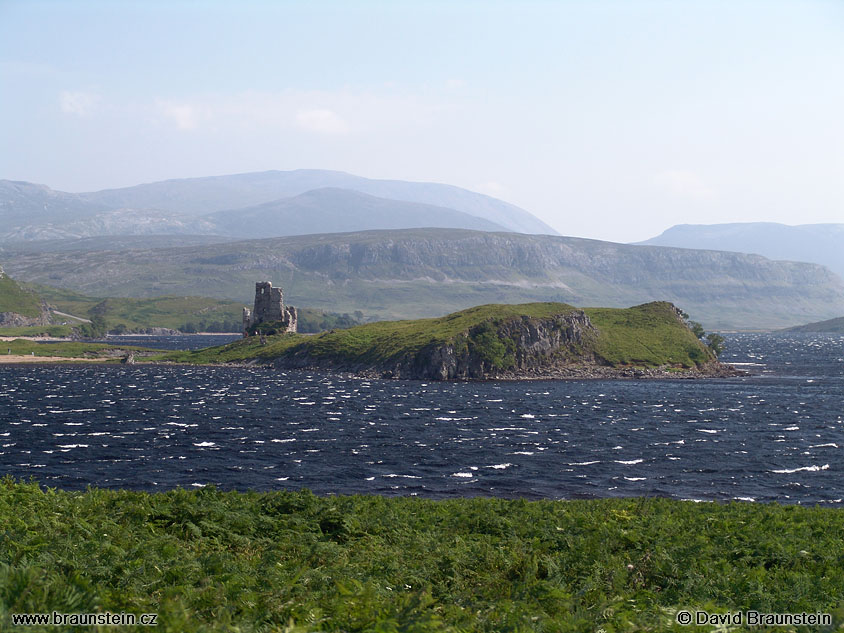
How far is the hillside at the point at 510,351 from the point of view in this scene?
167 metres

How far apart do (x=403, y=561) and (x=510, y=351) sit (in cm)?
14964

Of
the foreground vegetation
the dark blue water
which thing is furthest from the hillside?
the foreground vegetation

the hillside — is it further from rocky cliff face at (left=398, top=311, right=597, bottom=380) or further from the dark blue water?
the dark blue water

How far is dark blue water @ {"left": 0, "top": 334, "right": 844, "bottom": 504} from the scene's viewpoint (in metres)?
58.4

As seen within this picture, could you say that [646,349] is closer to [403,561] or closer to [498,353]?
[498,353]

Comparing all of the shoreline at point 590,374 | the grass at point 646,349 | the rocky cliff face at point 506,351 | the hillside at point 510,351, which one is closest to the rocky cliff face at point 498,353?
the rocky cliff face at point 506,351

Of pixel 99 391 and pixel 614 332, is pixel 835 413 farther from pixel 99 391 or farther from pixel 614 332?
pixel 99 391

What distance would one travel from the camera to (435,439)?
3142 inches

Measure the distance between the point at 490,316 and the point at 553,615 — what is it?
166m

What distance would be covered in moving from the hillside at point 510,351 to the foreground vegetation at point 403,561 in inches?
5058

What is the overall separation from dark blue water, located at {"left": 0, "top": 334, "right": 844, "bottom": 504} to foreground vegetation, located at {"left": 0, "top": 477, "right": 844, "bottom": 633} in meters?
22.6

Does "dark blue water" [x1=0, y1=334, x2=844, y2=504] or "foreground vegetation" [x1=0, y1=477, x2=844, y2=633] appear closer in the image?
"foreground vegetation" [x1=0, y1=477, x2=844, y2=633]

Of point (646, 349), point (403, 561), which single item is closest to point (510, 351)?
point (646, 349)

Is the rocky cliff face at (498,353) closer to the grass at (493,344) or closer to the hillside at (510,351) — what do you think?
the hillside at (510,351)
